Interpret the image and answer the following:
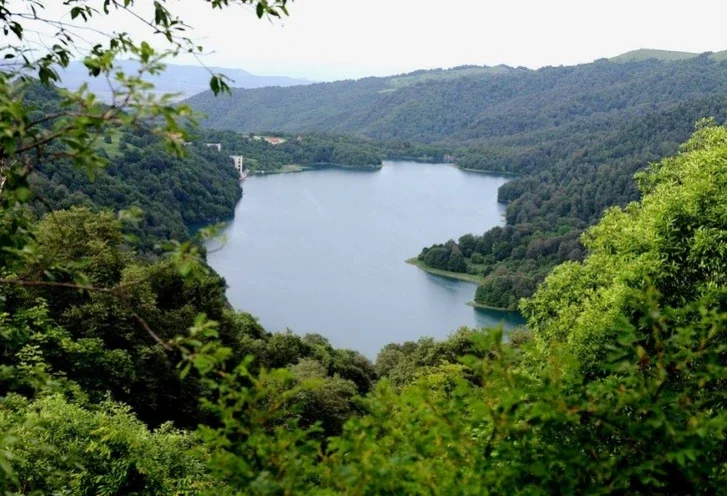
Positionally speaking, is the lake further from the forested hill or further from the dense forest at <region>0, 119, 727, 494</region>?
the forested hill

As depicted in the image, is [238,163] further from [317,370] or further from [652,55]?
[652,55]

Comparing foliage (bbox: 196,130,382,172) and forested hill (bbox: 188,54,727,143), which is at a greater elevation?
forested hill (bbox: 188,54,727,143)

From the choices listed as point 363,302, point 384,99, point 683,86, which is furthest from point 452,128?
point 363,302

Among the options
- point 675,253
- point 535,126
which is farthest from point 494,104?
point 675,253

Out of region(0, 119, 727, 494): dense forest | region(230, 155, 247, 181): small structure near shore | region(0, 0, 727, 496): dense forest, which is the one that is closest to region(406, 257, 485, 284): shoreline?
region(0, 0, 727, 496): dense forest

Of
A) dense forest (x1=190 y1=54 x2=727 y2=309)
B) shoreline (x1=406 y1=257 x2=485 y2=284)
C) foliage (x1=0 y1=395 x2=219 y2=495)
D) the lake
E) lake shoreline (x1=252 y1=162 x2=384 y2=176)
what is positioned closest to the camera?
foliage (x1=0 y1=395 x2=219 y2=495)

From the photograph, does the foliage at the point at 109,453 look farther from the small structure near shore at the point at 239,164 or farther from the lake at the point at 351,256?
→ the small structure near shore at the point at 239,164
